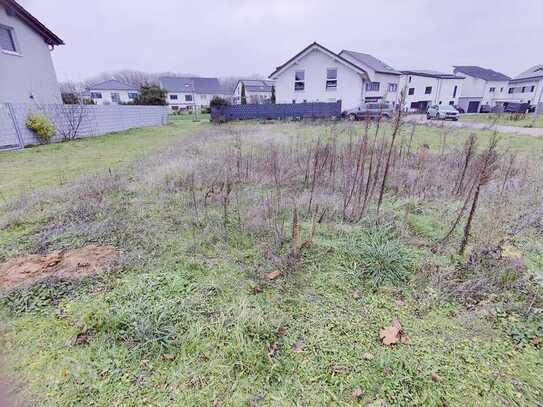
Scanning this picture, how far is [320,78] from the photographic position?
818 inches

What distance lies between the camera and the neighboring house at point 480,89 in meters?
33.3

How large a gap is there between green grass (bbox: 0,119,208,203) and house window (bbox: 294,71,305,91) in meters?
15.3

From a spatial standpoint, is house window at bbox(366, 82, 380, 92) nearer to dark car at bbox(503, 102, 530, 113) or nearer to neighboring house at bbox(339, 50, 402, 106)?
neighboring house at bbox(339, 50, 402, 106)

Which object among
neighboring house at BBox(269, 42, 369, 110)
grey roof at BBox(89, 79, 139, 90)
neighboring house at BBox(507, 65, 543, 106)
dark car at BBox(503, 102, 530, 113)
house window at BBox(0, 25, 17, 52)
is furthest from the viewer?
grey roof at BBox(89, 79, 139, 90)

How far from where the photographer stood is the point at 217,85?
5316 centimetres

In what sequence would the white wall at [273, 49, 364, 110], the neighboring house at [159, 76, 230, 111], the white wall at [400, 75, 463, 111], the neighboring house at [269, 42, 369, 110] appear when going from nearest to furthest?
the neighboring house at [269, 42, 369, 110] → the white wall at [273, 49, 364, 110] → the white wall at [400, 75, 463, 111] → the neighboring house at [159, 76, 230, 111]

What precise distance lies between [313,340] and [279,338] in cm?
22

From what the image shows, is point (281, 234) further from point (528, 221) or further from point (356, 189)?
point (528, 221)

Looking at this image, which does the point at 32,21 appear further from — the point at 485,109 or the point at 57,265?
the point at 485,109

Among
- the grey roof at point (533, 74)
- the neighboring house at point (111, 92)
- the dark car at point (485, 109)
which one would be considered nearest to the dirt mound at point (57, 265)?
the dark car at point (485, 109)

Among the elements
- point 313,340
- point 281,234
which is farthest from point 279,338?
point 281,234

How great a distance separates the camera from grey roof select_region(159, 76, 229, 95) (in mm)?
47656

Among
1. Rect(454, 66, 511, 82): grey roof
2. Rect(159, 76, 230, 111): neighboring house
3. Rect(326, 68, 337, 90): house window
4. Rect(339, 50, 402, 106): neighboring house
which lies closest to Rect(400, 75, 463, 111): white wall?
Rect(454, 66, 511, 82): grey roof

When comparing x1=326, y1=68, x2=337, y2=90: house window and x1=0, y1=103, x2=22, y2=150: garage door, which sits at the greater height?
x1=326, y1=68, x2=337, y2=90: house window
